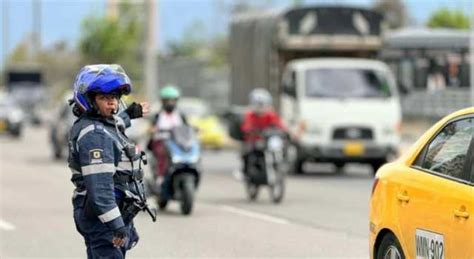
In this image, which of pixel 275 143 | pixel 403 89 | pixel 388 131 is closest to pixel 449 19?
pixel 403 89

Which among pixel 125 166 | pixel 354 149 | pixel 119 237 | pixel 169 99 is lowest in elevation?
pixel 354 149

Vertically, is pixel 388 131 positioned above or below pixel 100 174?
below

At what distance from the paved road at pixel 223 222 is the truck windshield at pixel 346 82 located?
5.73ft

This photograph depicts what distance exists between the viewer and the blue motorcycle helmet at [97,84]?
280 inches

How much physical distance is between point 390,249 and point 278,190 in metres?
9.68

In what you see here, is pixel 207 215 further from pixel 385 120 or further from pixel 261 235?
pixel 385 120

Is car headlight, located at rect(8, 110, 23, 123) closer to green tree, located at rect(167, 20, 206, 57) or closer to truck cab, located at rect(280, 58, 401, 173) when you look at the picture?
truck cab, located at rect(280, 58, 401, 173)

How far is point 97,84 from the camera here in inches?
280

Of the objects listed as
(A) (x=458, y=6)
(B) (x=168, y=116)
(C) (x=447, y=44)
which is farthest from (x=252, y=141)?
(A) (x=458, y=6)

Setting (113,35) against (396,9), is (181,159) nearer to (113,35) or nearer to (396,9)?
(113,35)

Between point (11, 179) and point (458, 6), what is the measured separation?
48898 mm

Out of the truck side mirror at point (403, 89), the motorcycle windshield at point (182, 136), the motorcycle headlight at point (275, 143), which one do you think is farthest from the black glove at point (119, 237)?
the truck side mirror at point (403, 89)

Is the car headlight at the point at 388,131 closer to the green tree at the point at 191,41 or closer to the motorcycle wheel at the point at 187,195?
the motorcycle wheel at the point at 187,195

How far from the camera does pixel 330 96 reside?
2406 cm
